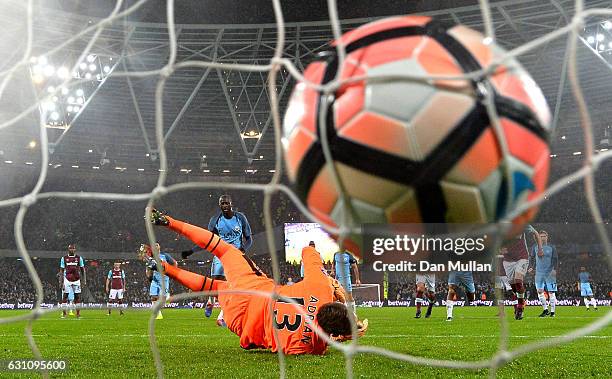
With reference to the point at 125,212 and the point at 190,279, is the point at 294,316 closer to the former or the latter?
the point at 190,279

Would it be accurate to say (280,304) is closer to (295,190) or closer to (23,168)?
(295,190)

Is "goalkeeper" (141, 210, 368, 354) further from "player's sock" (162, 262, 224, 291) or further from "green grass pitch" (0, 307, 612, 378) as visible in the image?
"player's sock" (162, 262, 224, 291)

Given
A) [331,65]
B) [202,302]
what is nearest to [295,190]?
[331,65]

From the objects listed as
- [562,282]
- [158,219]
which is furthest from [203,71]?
[158,219]

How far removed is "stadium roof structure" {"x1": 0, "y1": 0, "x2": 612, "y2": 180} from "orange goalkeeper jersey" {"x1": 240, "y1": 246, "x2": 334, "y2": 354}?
402 inches

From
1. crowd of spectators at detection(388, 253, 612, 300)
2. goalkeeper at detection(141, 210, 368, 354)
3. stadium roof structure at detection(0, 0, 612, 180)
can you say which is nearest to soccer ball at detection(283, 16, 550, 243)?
goalkeeper at detection(141, 210, 368, 354)

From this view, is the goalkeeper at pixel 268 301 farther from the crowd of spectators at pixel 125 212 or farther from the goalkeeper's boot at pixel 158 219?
the crowd of spectators at pixel 125 212

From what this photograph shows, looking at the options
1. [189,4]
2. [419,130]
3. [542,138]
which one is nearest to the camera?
[419,130]

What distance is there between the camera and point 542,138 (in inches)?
70.2

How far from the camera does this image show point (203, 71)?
22203 mm

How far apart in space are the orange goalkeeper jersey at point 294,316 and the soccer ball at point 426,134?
286cm

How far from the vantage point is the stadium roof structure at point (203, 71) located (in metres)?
17.9

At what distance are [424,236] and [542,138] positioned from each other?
42 cm

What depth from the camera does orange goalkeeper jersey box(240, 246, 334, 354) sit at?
457 centimetres
